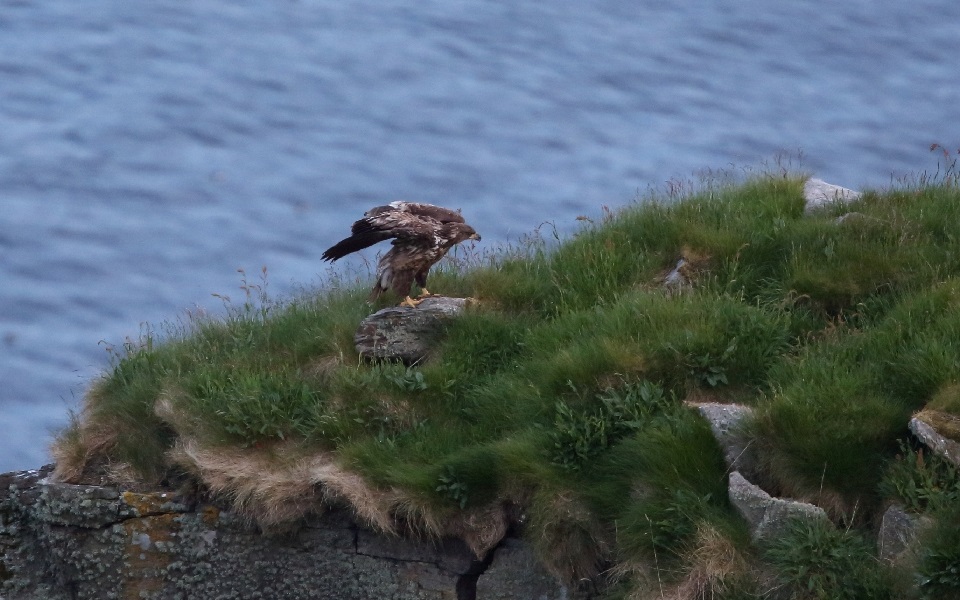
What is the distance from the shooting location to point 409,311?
9773mm

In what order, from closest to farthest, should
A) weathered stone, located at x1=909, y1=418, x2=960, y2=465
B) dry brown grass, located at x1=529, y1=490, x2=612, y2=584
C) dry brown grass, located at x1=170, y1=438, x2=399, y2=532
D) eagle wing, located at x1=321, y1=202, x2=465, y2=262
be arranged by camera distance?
1. weathered stone, located at x1=909, y1=418, x2=960, y2=465
2. dry brown grass, located at x1=529, y1=490, x2=612, y2=584
3. dry brown grass, located at x1=170, y1=438, x2=399, y2=532
4. eagle wing, located at x1=321, y1=202, x2=465, y2=262

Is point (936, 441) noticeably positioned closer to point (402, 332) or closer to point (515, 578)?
point (515, 578)

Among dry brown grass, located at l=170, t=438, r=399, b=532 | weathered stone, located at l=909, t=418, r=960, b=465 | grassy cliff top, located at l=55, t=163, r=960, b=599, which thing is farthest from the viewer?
dry brown grass, located at l=170, t=438, r=399, b=532

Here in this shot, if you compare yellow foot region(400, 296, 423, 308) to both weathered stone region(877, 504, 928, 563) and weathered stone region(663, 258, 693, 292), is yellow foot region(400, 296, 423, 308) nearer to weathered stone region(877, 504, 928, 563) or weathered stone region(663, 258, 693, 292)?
weathered stone region(663, 258, 693, 292)

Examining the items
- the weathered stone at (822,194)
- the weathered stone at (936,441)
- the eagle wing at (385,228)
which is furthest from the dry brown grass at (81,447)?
the weathered stone at (822,194)

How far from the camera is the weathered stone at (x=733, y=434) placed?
7941 millimetres

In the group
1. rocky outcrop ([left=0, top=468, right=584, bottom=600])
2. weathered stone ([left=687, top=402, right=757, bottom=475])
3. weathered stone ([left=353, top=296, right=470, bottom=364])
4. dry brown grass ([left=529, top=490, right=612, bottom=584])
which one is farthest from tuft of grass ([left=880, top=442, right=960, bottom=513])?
weathered stone ([left=353, top=296, right=470, bottom=364])

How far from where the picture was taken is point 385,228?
9602mm

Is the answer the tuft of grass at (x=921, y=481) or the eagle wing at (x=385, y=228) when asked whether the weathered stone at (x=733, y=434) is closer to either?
the tuft of grass at (x=921, y=481)

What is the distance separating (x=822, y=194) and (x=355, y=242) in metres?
4.16

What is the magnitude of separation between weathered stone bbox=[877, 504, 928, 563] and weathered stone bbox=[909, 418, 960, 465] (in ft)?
1.29

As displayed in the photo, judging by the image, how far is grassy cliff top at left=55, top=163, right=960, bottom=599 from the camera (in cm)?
770

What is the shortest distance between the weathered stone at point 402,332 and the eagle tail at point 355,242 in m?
0.54

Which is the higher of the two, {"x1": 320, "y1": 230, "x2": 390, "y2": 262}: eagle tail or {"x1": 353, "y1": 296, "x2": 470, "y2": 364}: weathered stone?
{"x1": 320, "y1": 230, "x2": 390, "y2": 262}: eagle tail
